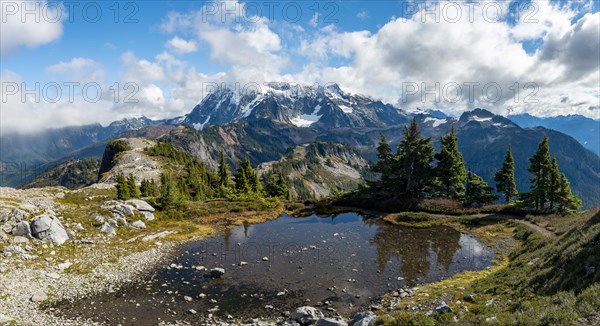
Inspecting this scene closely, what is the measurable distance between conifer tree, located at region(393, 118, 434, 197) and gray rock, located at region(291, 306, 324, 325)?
44.5 m

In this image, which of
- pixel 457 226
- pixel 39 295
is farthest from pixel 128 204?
pixel 457 226

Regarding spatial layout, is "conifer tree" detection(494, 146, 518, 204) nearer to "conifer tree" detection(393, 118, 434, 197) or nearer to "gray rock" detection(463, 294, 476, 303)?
"conifer tree" detection(393, 118, 434, 197)

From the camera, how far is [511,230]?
4241cm

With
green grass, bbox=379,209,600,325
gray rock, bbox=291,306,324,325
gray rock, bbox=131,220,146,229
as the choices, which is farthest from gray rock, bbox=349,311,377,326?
gray rock, bbox=131,220,146,229

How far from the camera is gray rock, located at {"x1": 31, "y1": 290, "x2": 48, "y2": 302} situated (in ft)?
77.0

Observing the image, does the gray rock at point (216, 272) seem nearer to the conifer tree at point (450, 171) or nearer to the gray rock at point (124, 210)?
the gray rock at point (124, 210)

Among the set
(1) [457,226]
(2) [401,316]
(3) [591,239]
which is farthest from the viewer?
(1) [457,226]

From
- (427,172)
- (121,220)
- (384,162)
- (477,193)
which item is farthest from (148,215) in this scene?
(477,193)

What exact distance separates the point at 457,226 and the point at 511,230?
6.44 m

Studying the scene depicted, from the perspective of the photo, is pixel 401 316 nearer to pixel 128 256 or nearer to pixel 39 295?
pixel 39 295

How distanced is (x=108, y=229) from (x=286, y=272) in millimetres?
24986

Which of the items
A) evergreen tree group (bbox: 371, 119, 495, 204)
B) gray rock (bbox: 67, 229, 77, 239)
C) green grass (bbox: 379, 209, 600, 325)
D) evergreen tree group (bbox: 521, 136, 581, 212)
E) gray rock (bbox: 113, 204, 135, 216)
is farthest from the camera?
evergreen tree group (bbox: 371, 119, 495, 204)

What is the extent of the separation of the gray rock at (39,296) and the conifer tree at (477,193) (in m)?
56.4

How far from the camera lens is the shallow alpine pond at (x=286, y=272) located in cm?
2336
